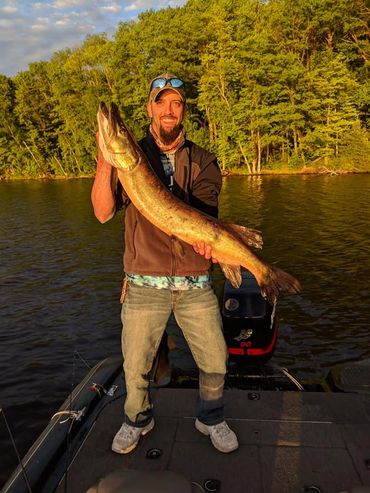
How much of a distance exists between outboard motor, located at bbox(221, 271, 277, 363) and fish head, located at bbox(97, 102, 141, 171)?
3.33 meters

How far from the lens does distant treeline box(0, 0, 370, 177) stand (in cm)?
4375

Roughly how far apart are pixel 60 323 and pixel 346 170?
38.9m

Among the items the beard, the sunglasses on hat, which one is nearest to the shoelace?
the beard

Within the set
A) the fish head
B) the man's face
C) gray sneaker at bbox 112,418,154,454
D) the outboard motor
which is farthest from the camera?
the outboard motor

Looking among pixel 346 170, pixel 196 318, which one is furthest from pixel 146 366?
pixel 346 170

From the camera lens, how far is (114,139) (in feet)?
10.6

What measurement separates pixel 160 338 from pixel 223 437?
1033mm

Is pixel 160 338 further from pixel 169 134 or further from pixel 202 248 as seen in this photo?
pixel 169 134

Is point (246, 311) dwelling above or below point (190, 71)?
below

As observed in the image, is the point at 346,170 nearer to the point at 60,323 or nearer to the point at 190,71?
the point at 190,71

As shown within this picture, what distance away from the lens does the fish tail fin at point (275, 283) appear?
380 centimetres

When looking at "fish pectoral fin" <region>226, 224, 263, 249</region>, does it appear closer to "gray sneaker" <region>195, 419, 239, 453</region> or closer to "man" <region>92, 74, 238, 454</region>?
"man" <region>92, 74, 238, 454</region>

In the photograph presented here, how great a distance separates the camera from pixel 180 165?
3.70 meters

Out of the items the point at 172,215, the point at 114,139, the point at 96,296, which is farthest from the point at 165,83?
the point at 96,296
